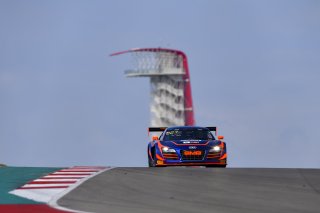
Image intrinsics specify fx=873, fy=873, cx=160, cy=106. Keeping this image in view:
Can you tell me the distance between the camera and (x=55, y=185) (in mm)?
15906

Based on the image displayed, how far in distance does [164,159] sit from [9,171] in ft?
15.9

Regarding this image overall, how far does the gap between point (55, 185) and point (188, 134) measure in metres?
8.03

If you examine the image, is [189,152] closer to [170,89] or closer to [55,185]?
[55,185]

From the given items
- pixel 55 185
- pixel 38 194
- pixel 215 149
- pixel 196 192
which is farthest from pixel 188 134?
pixel 38 194

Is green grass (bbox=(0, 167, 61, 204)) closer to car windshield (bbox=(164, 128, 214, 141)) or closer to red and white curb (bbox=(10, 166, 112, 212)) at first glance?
red and white curb (bbox=(10, 166, 112, 212))

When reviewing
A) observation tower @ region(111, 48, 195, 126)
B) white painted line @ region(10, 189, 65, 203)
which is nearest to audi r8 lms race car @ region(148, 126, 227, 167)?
white painted line @ region(10, 189, 65, 203)

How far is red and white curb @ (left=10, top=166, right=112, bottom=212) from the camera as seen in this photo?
14062 mm

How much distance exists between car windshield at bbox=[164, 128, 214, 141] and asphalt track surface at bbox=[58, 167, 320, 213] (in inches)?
153

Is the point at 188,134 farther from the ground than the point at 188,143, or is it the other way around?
the point at 188,134

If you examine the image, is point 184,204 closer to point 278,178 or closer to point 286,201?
point 286,201

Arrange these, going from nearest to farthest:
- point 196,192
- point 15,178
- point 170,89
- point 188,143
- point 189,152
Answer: point 196,192 < point 15,178 < point 189,152 < point 188,143 < point 170,89

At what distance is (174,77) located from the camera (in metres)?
121

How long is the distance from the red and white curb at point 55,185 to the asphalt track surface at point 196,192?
0.22 meters

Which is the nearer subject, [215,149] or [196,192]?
[196,192]
